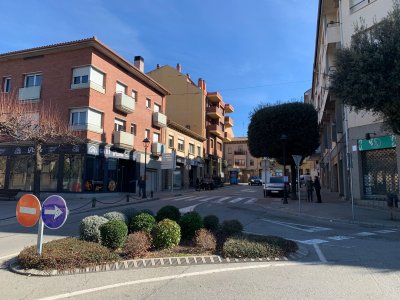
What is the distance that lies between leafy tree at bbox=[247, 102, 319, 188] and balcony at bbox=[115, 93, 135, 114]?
10425 mm

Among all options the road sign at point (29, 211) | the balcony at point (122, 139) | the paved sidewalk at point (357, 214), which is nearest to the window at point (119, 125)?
the balcony at point (122, 139)

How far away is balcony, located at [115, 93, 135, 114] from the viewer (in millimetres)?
28500

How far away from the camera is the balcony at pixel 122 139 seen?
2802 centimetres

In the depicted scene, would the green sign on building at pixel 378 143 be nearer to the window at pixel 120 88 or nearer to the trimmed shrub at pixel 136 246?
the trimmed shrub at pixel 136 246

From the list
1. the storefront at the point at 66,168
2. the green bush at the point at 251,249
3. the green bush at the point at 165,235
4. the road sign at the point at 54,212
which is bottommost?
the green bush at the point at 251,249

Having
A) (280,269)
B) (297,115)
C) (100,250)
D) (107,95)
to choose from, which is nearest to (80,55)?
(107,95)

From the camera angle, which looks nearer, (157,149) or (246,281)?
(246,281)

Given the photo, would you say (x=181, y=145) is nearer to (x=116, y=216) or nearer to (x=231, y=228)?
(x=231, y=228)

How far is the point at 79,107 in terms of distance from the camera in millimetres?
25516

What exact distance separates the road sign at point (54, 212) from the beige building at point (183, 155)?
2946cm

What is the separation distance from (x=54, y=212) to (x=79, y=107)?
19963 millimetres

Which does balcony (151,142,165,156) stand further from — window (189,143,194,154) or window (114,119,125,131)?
window (189,143,194,154)

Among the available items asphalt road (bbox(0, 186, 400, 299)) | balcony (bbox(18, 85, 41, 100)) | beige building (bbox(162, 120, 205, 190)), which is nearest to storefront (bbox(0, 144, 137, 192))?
balcony (bbox(18, 85, 41, 100))

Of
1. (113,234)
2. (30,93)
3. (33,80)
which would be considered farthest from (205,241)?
(33,80)
